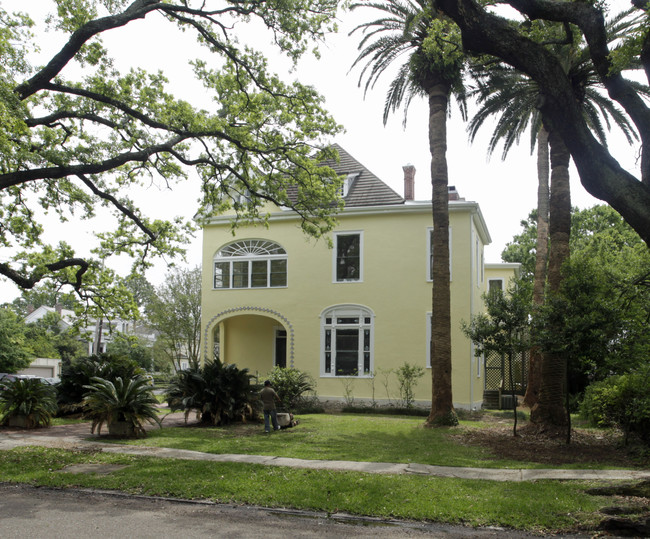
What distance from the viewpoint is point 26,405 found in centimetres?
1462

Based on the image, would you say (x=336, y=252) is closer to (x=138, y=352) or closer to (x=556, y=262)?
(x=556, y=262)

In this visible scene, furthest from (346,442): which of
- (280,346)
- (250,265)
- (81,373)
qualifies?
(280,346)

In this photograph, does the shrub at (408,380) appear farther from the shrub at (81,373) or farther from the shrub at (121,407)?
the shrub at (121,407)

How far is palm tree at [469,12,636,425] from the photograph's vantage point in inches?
533

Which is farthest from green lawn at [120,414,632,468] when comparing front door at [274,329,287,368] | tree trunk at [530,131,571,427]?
front door at [274,329,287,368]

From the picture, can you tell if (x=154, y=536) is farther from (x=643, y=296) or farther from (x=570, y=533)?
(x=643, y=296)

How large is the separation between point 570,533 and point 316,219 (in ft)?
41.1

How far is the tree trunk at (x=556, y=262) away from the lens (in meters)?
13.4

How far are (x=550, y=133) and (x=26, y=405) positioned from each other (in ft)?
48.9

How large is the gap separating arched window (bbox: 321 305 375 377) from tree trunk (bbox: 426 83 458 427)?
630 cm

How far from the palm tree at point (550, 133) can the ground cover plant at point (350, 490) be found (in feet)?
17.1

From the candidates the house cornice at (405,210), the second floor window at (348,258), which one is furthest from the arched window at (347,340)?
the house cornice at (405,210)

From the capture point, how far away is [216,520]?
22.7ft

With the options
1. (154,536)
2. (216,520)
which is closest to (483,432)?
(216,520)
